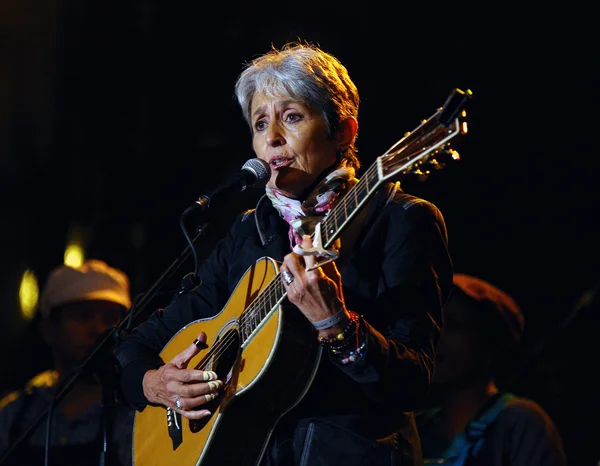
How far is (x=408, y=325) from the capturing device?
215 cm

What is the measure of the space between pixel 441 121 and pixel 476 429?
2.24 meters

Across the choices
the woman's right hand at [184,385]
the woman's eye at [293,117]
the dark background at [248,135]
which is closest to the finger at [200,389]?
the woman's right hand at [184,385]

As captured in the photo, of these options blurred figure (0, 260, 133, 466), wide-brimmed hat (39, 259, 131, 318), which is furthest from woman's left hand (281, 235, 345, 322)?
wide-brimmed hat (39, 259, 131, 318)

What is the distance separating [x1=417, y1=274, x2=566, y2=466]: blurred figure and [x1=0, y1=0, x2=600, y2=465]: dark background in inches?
18.3

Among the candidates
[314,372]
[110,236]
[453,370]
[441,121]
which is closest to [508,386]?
[453,370]

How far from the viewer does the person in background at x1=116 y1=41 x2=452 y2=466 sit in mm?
2064

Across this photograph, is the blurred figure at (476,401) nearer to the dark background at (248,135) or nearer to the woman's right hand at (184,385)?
the dark background at (248,135)

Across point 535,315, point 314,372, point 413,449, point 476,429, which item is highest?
point 314,372

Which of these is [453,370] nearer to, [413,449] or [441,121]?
[413,449]

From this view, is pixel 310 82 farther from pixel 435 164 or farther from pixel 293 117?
pixel 435 164

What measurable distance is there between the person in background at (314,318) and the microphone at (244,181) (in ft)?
0.20

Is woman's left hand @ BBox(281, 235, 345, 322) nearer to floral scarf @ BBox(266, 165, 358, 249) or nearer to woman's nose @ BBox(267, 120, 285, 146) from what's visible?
floral scarf @ BBox(266, 165, 358, 249)

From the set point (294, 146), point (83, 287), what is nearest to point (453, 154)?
point (294, 146)

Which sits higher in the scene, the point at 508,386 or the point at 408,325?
the point at 408,325
